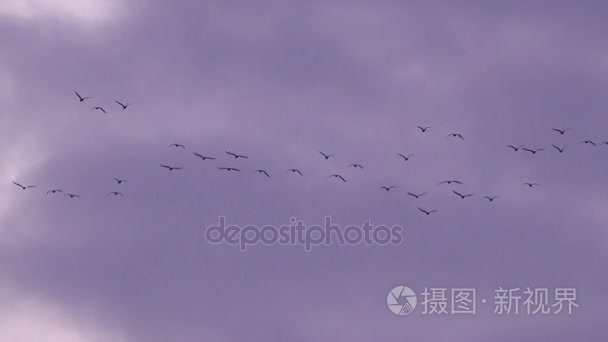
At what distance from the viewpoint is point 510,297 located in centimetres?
13025
